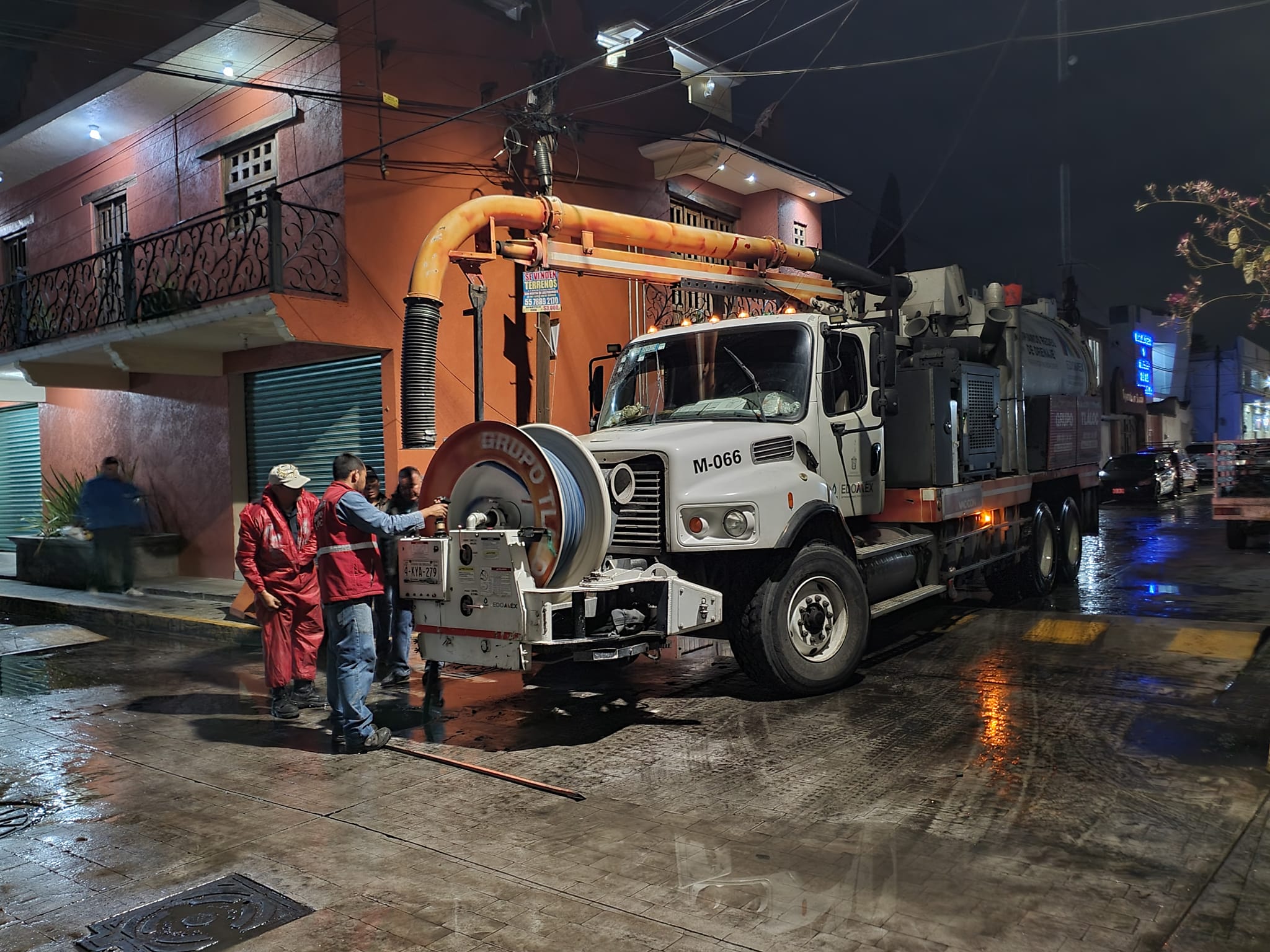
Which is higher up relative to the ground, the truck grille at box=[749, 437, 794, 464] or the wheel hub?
the truck grille at box=[749, 437, 794, 464]

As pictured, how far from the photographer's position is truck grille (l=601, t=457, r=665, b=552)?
6676 mm

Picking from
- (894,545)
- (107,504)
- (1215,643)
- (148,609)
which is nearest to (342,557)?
(894,545)

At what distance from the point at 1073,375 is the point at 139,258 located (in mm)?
13484

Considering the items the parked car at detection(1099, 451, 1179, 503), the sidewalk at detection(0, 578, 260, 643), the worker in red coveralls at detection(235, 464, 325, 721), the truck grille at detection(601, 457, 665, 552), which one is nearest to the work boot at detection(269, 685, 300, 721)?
the worker in red coveralls at detection(235, 464, 325, 721)

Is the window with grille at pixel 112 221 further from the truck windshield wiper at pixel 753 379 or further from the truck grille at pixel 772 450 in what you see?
the truck grille at pixel 772 450

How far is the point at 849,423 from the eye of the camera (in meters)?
7.91

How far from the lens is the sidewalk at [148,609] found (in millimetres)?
11031

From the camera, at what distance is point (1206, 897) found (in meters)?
Result: 3.79

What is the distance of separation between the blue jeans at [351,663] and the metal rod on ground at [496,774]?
30cm

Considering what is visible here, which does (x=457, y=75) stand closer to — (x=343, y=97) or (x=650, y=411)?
(x=343, y=97)

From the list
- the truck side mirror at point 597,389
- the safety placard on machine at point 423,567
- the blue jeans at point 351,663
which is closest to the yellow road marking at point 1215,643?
the truck side mirror at point 597,389

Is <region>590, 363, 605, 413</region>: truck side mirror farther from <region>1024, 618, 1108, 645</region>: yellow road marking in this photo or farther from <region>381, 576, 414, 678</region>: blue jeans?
<region>1024, 618, 1108, 645</region>: yellow road marking

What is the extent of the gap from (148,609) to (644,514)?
8112mm

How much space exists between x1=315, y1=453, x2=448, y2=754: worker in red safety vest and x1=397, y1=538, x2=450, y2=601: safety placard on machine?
148mm
